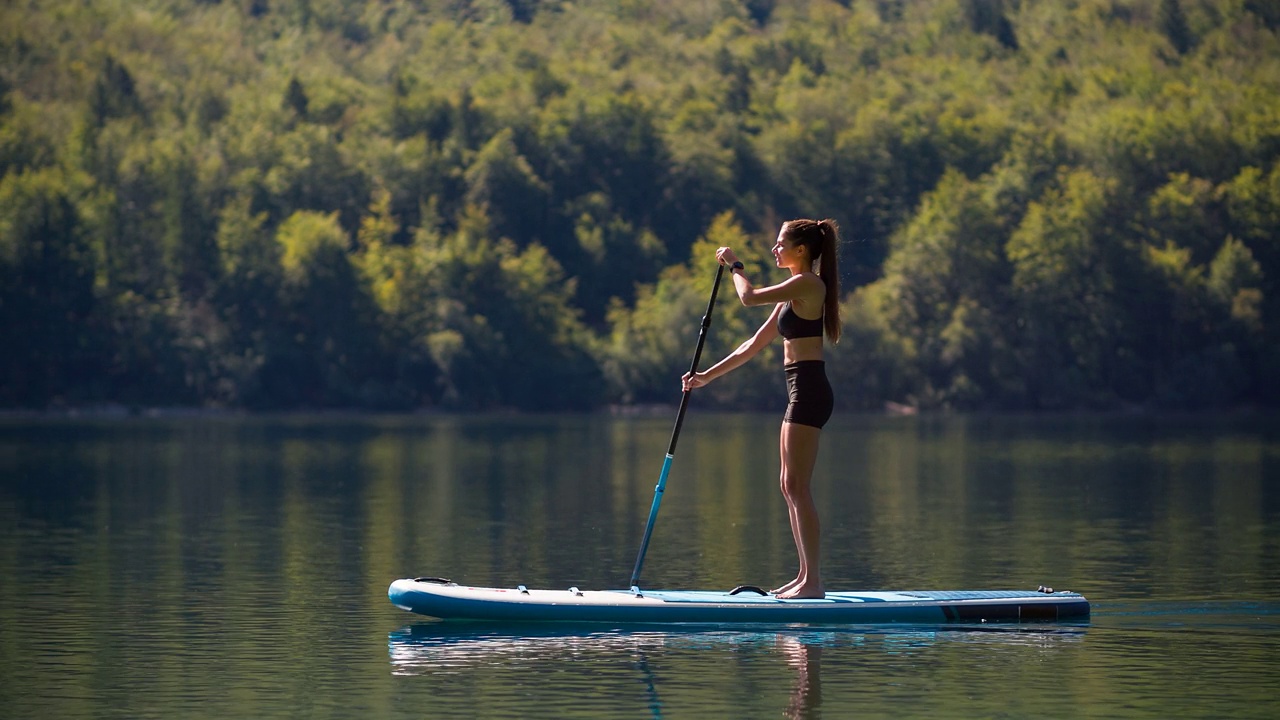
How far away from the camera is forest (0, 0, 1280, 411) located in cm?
9856

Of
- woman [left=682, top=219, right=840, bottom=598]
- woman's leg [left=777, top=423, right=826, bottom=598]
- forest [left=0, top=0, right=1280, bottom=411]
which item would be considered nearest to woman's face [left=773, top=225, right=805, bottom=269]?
woman [left=682, top=219, right=840, bottom=598]

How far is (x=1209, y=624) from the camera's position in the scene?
1714cm

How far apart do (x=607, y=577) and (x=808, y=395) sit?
228 inches

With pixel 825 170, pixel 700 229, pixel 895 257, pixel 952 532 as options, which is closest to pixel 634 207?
pixel 700 229

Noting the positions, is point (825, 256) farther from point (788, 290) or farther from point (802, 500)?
point (802, 500)

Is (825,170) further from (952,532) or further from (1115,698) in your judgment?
(1115,698)

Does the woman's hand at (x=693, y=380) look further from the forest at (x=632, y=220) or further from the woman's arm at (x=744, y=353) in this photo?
the forest at (x=632, y=220)

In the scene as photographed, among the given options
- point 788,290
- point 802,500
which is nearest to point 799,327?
point 788,290

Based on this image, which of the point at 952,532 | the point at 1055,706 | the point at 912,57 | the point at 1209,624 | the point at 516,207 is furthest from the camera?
the point at 912,57

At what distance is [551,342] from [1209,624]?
90.3 meters

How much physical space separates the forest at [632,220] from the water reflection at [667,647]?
266 ft

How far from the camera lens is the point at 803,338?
16.4 metres

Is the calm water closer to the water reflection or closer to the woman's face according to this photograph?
the water reflection

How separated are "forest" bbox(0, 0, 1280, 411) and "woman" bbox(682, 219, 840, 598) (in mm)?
81015
